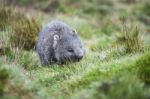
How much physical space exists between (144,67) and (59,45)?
2661mm

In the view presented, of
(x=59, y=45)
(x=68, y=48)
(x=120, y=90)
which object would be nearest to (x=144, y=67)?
(x=120, y=90)

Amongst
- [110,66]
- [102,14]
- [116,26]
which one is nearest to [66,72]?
[110,66]

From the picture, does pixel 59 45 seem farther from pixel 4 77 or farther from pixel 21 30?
pixel 4 77

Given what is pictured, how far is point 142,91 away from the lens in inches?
225

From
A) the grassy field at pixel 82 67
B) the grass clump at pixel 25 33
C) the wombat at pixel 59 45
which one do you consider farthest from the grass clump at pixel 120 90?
the grass clump at pixel 25 33

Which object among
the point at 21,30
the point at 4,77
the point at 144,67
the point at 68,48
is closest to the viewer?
the point at 4,77

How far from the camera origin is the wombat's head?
880 cm

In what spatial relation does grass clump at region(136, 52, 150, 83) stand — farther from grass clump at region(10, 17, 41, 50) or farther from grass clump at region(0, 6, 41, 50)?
grass clump at region(10, 17, 41, 50)

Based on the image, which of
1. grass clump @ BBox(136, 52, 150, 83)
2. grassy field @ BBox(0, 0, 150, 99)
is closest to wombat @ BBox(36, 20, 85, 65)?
grassy field @ BBox(0, 0, 150, 99)

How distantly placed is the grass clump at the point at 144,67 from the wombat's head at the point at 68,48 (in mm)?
1922

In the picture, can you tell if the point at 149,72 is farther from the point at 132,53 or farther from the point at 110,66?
the point at 132,53

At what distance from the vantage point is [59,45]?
911cm

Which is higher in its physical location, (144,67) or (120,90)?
(120,90)

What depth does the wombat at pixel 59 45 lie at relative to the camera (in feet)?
29.1
